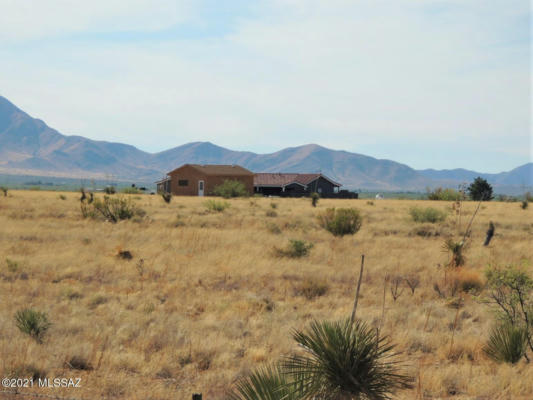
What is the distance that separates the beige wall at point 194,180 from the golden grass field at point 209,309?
4898 cm

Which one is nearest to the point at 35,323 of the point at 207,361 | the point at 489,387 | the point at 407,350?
the point at 207,361

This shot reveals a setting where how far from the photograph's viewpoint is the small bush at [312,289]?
10.4 m

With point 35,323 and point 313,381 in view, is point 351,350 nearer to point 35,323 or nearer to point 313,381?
point 313,381

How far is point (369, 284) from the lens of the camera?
1146cm

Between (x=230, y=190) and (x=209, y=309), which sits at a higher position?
(x=230, y=190)

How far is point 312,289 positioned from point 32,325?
5.41 m

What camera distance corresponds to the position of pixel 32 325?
7.13 m

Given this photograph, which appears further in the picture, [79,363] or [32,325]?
[32,325]

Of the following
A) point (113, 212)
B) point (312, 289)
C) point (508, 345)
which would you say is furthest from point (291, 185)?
point (508, 345)

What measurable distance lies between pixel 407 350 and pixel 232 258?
740 centimetres

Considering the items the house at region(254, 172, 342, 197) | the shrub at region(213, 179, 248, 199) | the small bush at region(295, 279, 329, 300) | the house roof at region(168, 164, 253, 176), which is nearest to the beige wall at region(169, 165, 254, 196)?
the house roof at region(168, 164, 253, 176)

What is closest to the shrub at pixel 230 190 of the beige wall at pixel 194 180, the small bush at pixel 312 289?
the beige wall at pixel 194 180

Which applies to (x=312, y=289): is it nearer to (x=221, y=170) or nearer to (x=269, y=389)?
(x=269, y=389)

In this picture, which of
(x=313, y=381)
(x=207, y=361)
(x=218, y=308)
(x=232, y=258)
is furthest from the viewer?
(x=232, y=258)
